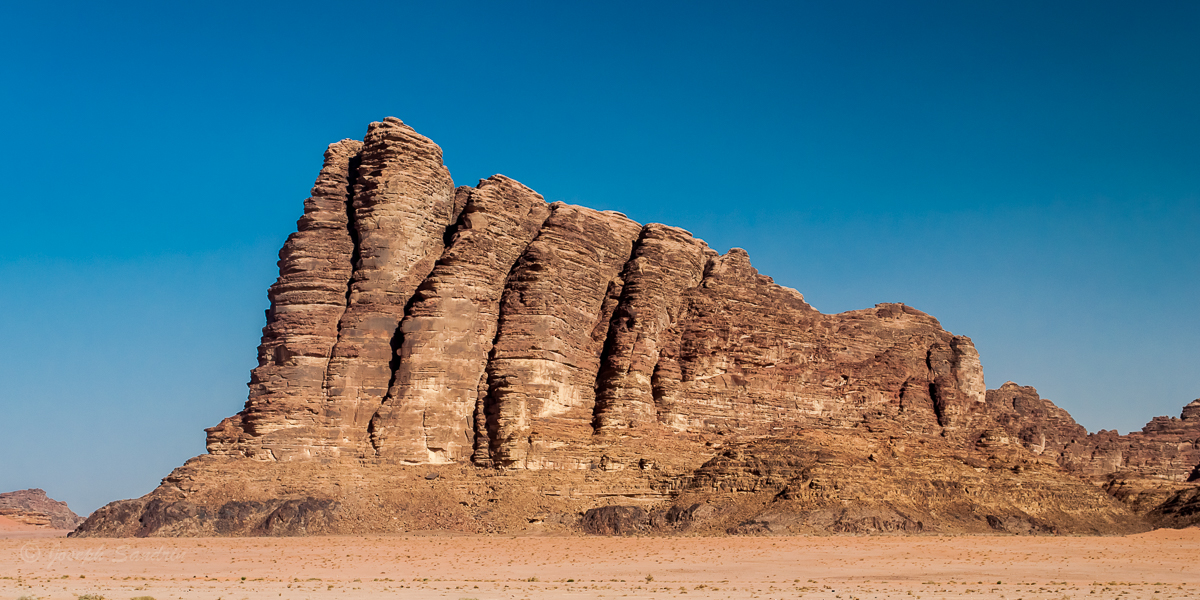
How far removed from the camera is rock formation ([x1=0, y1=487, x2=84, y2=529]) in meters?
87.0

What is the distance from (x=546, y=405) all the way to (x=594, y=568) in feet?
78.3

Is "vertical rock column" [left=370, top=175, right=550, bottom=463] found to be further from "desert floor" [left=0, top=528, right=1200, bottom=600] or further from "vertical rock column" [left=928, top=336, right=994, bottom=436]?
"vertical rock column" [left=928, top=336, right=994, bottom=436]

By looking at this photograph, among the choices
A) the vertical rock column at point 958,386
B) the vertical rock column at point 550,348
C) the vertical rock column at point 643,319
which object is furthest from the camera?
the vertical rock column at point 958,386

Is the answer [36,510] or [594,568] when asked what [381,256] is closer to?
[594,568]

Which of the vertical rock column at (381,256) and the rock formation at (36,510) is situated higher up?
the vertical rock column at (381,256)

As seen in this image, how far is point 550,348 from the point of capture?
6162 cm

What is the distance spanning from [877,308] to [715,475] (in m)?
26.0

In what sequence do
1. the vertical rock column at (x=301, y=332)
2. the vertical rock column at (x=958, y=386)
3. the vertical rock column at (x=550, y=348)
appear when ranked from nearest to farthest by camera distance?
1. the vertical rock column at (x=301, y=332)
2. the vertical rock column at (x=550, y=348)
3. the vertical rock column at (x=958, y=386)

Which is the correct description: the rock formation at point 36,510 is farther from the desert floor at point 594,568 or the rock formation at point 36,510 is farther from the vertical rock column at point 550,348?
the vertical rock column at point 550,348

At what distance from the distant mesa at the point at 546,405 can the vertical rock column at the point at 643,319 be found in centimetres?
15

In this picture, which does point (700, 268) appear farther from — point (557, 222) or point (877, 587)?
point (877, 587)

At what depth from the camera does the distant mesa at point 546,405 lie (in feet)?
180

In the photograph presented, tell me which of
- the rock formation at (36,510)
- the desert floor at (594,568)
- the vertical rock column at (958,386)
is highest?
the vertical rock column at (958,386)

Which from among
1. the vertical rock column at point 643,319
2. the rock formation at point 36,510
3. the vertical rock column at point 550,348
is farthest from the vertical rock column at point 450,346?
the rock formation at point 36,510
